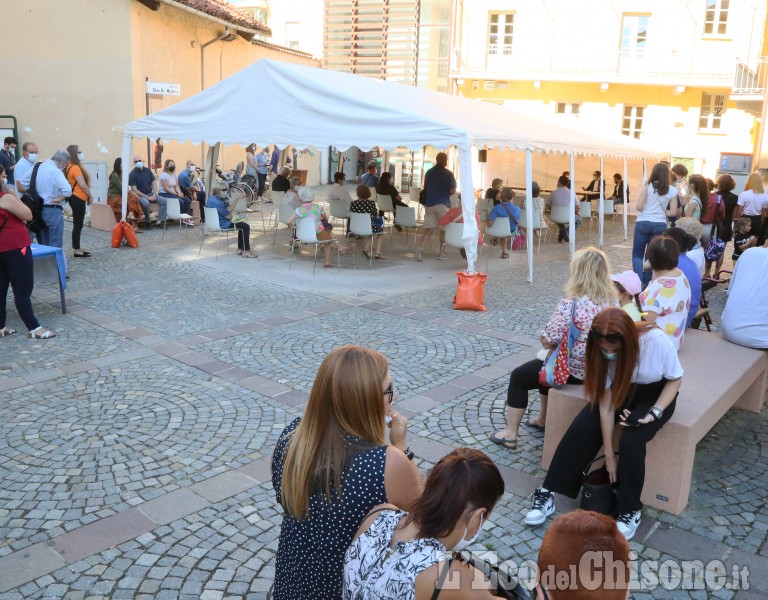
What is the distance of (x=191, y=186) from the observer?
1501 cm

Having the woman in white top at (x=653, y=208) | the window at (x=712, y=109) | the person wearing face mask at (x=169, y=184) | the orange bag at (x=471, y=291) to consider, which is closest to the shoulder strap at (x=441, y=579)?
the orange bag at (x=471, y=291)

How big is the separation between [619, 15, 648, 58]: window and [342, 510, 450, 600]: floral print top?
2382 centimetres

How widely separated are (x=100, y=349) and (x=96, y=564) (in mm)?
3478

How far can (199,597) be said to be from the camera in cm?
295

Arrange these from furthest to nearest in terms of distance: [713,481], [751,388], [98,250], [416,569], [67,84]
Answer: [67,84], [98,250], [751,388], [713,481], [416,569]

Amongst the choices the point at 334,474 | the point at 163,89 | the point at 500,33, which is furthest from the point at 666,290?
the point at 500,33

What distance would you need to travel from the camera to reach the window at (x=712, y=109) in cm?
2198

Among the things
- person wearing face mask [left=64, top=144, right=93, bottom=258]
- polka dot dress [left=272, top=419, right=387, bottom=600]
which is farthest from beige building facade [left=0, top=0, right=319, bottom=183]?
polka dot dress [left=272, top=419, right=387, bottom=600]

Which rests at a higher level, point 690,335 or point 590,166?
point 590,166

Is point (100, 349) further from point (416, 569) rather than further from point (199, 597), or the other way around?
point (416, 569)

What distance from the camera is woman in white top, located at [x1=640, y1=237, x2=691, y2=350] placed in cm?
447

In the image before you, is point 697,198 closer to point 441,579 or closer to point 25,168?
point 441,579

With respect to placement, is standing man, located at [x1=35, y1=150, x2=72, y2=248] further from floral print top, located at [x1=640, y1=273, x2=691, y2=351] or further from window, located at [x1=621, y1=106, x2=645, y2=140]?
window, located at [x1=621, y1=106, x2=645, y2=140]

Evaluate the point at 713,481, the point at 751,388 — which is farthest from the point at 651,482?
the point at 751,388
